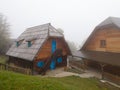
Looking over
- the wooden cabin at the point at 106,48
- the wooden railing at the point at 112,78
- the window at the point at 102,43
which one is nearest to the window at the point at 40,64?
the wooden cabin at the point at 106,48

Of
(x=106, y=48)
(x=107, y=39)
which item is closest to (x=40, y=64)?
(x=106, y=48)

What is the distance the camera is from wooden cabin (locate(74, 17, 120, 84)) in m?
13.5

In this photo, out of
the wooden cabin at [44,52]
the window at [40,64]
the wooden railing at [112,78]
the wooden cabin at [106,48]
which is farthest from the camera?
the window at [40,64]

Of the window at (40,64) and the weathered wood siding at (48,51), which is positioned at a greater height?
the weathered wood siding at (48,51)

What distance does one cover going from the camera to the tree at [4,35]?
103 ft

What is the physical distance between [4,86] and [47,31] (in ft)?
35.0

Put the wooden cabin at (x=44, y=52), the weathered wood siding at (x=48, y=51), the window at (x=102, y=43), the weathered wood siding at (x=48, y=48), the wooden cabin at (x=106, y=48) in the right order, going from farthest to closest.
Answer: the window at (x=102, y=43)
the weathered wood siding at (x=48, y=48)
the weathered wood siding at (x=48, y=51)
the wooden cabin at (x=44, y=52)
the wooden cabin at (x=106, y=48)

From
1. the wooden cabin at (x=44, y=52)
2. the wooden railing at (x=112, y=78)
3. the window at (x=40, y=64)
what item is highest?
the wooden cabin at (x=44, y=52)

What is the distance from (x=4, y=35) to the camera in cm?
3319

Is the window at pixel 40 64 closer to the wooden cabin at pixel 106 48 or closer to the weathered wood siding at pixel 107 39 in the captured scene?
the wooden cabin at pixel 106 48

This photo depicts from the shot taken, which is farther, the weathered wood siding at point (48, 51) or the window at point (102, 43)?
the window at point (102, 43)

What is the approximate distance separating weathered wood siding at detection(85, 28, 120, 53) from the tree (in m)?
21.0

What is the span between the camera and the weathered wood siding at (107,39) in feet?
48.5

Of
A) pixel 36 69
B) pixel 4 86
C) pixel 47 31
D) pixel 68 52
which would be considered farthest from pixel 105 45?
pixel 4 86
